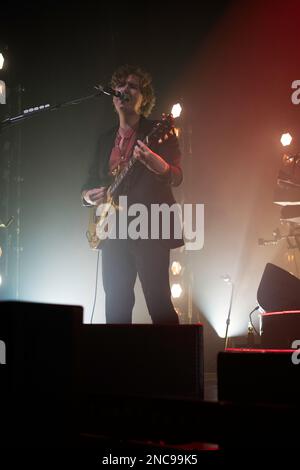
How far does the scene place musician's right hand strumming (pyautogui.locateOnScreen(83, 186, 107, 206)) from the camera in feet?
16.2

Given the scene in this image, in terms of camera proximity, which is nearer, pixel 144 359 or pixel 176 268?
pixel 144 359

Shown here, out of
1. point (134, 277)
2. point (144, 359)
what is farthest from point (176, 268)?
point (144, 359)

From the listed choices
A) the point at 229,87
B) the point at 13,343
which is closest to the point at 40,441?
the point at 13,343

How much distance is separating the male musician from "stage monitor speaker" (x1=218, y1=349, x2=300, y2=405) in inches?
151

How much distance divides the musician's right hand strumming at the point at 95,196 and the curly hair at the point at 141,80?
0.91m

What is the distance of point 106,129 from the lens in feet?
16.9

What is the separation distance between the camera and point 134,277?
486cm

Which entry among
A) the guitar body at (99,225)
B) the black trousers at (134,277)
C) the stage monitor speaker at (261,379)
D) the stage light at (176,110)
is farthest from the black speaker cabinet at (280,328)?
the stage monitor speaker at (261,379)

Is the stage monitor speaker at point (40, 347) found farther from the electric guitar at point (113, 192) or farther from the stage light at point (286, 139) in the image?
the stage light at point (286, 139)

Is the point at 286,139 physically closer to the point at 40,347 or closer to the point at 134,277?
the point at 134,277

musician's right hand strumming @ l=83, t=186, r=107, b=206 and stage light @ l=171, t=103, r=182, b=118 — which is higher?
stage light @ l=171, t=103, r=182, b=118

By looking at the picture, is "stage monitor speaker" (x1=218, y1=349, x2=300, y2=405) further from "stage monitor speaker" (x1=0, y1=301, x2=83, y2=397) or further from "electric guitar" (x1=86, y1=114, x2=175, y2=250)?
"electric guitar" (x1=86, y1=114, x2=175, y2=250)

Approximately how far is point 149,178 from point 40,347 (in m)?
3.95

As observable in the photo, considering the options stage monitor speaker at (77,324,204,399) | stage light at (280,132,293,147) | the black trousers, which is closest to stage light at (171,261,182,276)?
the black trousers
